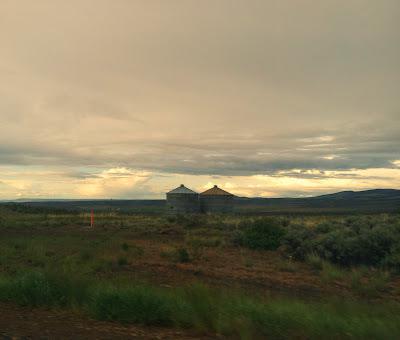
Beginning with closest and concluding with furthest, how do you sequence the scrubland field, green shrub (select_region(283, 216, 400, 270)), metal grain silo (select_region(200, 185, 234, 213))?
1. the scrubland field
2. green shrub (select_region(283, 216, 400, 270))
3. metal grain silo (select_region(200, 185, 234, 213))

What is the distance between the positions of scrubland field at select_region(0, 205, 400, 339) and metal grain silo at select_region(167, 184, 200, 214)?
3471cm

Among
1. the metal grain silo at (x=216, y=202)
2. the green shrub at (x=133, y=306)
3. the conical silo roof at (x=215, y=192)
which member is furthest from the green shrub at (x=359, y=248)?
the conical silo roof at (x=215, y=192)

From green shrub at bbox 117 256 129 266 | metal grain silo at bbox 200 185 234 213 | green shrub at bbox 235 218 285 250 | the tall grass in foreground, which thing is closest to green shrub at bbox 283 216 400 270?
green shrub at bbox 235 218 285 250

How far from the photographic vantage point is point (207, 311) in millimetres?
8352

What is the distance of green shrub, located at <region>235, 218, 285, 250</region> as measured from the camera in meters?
26.2

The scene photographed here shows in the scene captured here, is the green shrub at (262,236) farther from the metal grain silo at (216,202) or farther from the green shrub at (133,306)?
the metal grain silo at (216,202)

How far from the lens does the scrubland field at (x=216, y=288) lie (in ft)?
25.2

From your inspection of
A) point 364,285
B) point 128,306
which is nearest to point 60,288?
point 128,306

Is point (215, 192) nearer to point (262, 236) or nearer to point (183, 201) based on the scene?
point (183, 201)

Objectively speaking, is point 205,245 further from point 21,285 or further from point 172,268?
point 21,285

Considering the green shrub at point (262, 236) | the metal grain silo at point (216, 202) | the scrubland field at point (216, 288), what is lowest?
the scrubland field at point (216, 288)

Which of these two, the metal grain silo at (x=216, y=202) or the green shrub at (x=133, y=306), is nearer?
the green shrub at (x=133, y=306)

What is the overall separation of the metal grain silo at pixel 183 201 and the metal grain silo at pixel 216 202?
1.30 meters

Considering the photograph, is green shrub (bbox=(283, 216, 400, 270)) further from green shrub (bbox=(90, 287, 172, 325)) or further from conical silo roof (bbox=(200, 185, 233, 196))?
conical silo roof (bbox=(200, 185, 233, 196))
